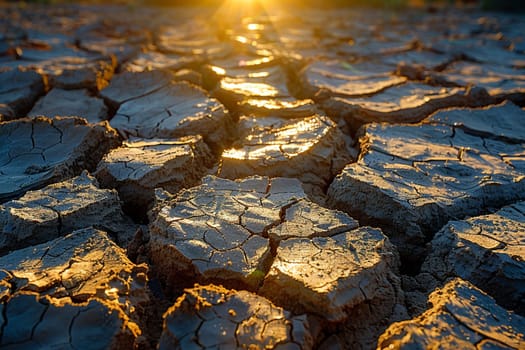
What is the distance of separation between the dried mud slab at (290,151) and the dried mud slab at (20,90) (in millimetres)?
1448

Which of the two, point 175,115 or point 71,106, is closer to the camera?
point 175,115

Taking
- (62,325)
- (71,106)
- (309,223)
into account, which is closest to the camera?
(62,325)

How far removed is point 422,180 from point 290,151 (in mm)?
616

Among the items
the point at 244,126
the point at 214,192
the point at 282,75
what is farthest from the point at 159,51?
the point at 214,192

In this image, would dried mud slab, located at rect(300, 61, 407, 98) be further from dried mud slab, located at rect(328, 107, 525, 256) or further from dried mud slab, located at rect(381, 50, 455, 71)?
dried mud slab, located at rect(328, 107, 525, 256)

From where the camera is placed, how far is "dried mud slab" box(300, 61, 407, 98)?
10.2 ft

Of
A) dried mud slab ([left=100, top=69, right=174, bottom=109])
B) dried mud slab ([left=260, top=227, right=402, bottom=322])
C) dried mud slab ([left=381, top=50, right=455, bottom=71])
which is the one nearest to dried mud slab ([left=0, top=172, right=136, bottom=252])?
dried mud slab ([left=260, top=227, right=402, bottom=322])

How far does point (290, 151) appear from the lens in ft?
7.27

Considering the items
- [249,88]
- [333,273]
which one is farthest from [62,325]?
[249,88]

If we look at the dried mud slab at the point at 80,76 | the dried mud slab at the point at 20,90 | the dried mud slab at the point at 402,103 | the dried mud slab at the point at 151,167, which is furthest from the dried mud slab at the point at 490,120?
the dried mud slab at the point at 20,90

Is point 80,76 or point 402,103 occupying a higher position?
point 402,103

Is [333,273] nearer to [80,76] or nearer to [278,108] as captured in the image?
[278,108]

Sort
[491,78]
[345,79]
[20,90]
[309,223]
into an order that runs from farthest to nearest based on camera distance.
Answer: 1. [491,78]
2. [345,79]
3. [20,90]
4. [309,223]

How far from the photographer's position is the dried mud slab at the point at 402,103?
9.11 feet
